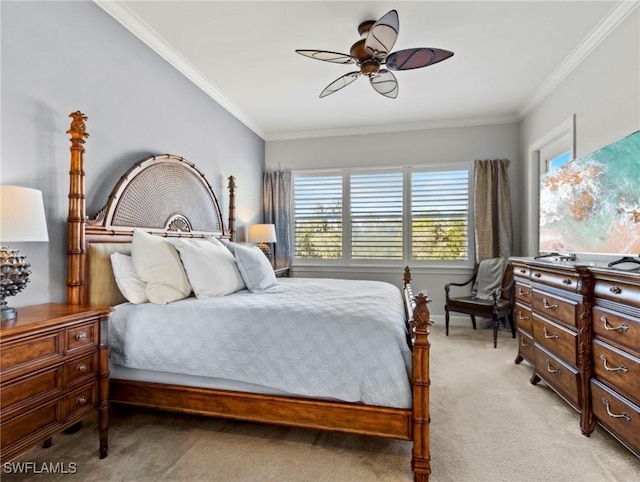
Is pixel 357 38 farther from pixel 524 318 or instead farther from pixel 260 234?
pixel 524 318

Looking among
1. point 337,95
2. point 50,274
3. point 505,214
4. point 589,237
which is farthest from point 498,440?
point 337,95

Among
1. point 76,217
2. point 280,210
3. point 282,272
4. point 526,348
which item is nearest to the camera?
point 76,217

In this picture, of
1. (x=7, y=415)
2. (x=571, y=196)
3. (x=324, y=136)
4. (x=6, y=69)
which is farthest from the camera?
(x=324, y=136)

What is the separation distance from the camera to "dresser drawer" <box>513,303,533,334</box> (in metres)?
2.93

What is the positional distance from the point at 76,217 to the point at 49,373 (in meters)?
0.99

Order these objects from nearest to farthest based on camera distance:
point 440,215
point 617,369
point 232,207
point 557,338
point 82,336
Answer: point 82,336 → point 617,369 → point 557,338 → point 232,207 → point 440,215

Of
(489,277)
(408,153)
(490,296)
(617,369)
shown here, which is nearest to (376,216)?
(408,153)

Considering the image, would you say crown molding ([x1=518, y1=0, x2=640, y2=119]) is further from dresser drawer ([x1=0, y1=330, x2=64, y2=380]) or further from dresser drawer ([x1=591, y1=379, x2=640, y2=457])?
dresser drawer ([x1=0, y1=330, x2=64, y2=380])

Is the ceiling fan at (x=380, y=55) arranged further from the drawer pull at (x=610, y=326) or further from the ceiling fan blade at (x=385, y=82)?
the drawer pull at (x=610, y=326)

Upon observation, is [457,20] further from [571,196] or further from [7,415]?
[7,415]

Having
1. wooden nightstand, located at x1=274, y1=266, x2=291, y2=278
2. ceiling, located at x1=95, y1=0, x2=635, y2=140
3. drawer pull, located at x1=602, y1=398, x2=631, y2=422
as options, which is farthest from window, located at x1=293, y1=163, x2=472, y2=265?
drawer pull, located at x1=602, y1=398, x2=631, y2=422

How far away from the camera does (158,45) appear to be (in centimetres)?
289

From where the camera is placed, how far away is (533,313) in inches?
112

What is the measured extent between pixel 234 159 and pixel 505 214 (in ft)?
11.7
